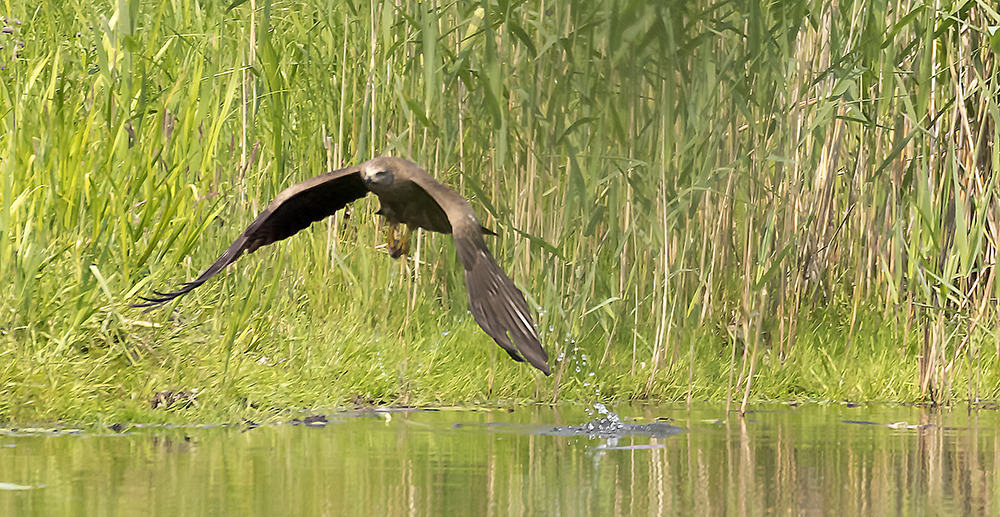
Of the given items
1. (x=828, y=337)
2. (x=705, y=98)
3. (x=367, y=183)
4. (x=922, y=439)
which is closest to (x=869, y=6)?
(x=705, y=98)

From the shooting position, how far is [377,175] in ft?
15.9

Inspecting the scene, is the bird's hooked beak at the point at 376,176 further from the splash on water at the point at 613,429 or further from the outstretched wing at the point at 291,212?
the splash on water at the point at 613,429

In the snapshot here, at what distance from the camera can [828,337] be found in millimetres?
6227

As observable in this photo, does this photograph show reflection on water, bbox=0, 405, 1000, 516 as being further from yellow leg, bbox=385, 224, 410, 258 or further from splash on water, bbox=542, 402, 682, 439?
yellow leg, bbox=385, 224, 410, 258

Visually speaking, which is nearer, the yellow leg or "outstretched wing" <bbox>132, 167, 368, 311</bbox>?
"outstretched wing" <bbox>132, 167, 368, 311</bbox>

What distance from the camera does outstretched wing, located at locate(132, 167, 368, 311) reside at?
470 centimetres

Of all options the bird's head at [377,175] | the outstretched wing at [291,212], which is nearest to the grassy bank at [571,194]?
the outstretched wing at [291,212]

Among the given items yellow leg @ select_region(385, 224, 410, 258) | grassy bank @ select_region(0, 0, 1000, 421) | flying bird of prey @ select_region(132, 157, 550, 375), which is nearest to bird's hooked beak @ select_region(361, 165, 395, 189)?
flying bird of prey @ select_region(132, 157, 550, 375)

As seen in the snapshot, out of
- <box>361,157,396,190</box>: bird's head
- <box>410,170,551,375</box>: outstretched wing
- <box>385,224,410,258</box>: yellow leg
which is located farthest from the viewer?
<box>385,224,410,258</box>: yellow leg

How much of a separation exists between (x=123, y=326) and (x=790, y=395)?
2742mm

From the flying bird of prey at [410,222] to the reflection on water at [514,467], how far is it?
377mm

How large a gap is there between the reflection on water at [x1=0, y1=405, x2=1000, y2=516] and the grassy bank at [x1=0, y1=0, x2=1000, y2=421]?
0.51 m

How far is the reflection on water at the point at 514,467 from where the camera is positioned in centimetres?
344

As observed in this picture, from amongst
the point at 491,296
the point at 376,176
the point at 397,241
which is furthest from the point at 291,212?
the point at 491,296
